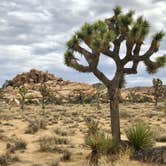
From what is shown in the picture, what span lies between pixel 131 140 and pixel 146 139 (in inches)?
21.1

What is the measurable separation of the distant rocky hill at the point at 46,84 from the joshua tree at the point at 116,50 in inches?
3099

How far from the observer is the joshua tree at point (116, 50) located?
50.0 feet

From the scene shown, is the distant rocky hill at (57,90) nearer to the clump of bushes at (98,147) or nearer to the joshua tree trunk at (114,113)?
the joshua tree trunk at (114,113)

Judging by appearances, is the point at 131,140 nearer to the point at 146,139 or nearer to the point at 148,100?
the point at 146,139

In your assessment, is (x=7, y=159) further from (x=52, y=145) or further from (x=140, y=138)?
(x=140, y=138)

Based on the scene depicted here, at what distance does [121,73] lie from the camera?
15867 millimetres

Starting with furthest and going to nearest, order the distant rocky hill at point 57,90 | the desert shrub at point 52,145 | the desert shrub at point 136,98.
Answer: the distant rocky hill at point 57,90 → the desert shrub at point 136,98 → the desert shrub at point 52,145

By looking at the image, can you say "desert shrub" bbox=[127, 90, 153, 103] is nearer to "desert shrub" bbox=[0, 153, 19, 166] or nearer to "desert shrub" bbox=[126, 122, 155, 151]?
"desert shrub" bbox=[126, 122, 155, 151]

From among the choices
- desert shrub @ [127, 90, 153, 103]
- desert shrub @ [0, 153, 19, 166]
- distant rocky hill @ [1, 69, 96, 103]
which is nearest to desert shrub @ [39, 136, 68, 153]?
desert shrub @ [0, 153, 19, 166]

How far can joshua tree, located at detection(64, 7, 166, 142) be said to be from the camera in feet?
50.0

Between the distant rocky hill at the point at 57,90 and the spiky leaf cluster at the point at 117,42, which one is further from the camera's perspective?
the distant rocky hill at the point at 57,90

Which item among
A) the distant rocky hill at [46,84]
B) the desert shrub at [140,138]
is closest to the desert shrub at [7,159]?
the desert shrub at [140,138]

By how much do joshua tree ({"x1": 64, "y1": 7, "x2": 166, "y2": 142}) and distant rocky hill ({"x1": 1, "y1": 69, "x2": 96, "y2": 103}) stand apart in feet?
258

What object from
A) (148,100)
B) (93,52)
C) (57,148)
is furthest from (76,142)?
(148,100)
